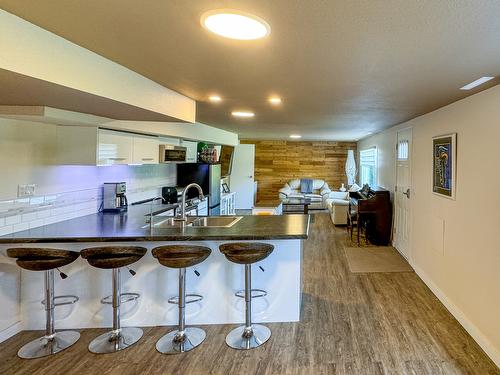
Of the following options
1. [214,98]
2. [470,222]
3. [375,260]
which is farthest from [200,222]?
[375,260]

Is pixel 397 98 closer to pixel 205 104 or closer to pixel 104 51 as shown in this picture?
pixel 205 104

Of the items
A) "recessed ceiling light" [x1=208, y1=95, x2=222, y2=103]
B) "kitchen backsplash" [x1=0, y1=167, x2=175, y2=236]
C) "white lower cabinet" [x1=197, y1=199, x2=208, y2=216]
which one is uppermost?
"recessed ceiling light" [x1=208, y1=95, x2=222, y2=103]

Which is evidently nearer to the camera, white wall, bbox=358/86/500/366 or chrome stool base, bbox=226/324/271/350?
white wall, bbox=358/86/500/366

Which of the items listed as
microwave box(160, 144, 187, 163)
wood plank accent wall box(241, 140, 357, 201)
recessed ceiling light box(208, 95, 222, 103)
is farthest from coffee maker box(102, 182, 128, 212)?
wood plank accent wall box(241, 140, 357, 201)

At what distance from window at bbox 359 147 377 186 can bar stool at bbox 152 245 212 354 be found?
19.2 ft

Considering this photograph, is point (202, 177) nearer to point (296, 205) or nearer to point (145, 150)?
point (145, 150)

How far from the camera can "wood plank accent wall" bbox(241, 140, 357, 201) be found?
33.4ft

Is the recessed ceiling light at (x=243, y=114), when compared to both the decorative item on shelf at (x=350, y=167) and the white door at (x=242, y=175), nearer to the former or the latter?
the white door at (x=242, y=175)

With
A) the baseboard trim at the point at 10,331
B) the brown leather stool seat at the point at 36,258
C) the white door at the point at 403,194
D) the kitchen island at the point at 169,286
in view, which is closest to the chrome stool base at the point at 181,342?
the kitchen island at the point at 169,286

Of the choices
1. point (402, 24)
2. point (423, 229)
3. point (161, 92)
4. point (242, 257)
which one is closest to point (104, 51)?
point (161, 92)

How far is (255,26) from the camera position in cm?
141

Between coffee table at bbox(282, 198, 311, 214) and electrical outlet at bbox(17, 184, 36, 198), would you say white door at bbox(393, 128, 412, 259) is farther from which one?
electrical outlet at bbox(17, 184, 36, 198)

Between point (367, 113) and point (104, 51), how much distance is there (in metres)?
3.20

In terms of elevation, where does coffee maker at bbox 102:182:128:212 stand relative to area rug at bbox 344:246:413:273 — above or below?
above
